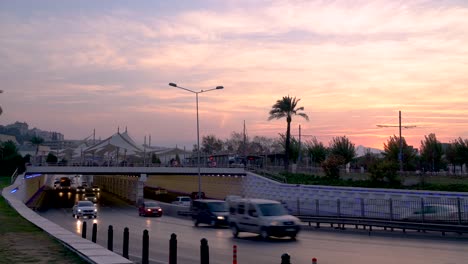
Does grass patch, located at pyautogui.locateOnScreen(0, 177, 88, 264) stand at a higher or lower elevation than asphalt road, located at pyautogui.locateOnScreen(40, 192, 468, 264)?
higher

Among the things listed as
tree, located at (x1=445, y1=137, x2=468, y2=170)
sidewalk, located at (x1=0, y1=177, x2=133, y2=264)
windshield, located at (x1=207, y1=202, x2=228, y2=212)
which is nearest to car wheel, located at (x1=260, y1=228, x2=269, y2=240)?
sidewalk, located at (x1=0, y1=177, x2=133, y2=264)

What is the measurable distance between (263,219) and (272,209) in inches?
35.9

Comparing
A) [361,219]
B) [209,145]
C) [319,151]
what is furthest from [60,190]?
[361,219]

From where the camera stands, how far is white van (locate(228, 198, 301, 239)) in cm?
2361

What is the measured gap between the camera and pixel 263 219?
24.0m

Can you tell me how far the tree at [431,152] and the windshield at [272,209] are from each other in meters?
60.9

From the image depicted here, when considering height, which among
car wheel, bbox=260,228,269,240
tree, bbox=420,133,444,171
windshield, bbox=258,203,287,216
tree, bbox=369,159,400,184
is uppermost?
tree, bbox=420,133,444,171

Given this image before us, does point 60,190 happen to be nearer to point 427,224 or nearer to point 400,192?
point 400,192

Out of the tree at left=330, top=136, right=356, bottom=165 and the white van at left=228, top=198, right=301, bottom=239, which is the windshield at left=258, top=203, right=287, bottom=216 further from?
the tree at left=330, top=136, right=356, bottom=165

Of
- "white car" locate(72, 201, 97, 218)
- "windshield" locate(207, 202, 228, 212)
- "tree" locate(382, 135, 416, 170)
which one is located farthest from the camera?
"tree" locate(382, 135, 416, 170)

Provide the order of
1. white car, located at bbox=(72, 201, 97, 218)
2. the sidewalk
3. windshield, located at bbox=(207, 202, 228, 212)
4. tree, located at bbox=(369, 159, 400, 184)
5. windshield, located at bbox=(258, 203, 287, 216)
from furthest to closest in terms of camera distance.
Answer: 1. tree, located at bbox=(369, 159, 400, 184)
2. white car, located at bbox=(72, 201, 97, 218)
3. windshield, located at bbox=(207, 202, 228, 212)
4. windshield, located at bbox=(258, 203, 287, 216)
5. the sidewalk

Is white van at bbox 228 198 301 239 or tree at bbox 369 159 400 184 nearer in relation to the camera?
white van at bbox 228 198 301 239

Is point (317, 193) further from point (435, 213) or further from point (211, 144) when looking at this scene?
point (211, 144)

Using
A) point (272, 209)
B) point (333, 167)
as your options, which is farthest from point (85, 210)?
point (333, 167)
